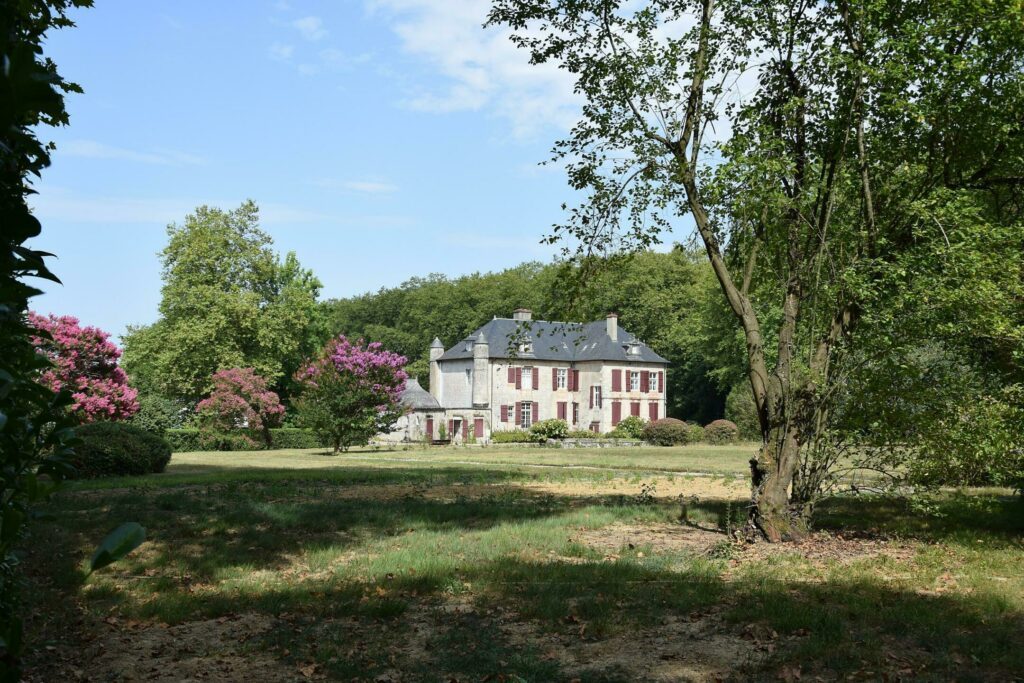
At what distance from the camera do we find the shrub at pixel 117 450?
21047 mm

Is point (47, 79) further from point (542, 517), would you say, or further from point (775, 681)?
point (542, 517)

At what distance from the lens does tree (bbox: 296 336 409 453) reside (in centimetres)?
3612

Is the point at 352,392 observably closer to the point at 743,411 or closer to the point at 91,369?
the point at 91,369

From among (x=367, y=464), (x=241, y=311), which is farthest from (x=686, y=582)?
(x=241, y=311)

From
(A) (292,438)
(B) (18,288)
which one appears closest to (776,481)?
(B) (18,288)

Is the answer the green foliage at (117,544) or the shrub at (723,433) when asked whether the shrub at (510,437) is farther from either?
the green foliage at (117,544)

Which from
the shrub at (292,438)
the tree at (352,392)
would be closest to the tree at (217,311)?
the shrub at (292,438)

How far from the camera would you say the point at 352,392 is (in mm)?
36344

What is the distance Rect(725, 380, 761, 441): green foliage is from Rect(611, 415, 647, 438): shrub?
17.1 ft

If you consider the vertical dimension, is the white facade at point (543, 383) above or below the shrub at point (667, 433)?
above

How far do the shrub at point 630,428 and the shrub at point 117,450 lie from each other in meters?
33.7

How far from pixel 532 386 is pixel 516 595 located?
4773 centimetres

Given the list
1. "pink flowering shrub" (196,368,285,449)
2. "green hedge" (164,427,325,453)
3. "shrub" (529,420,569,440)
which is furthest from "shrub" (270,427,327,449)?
"shrub" (529,420,569,440)

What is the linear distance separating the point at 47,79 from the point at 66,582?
966 centimetres
